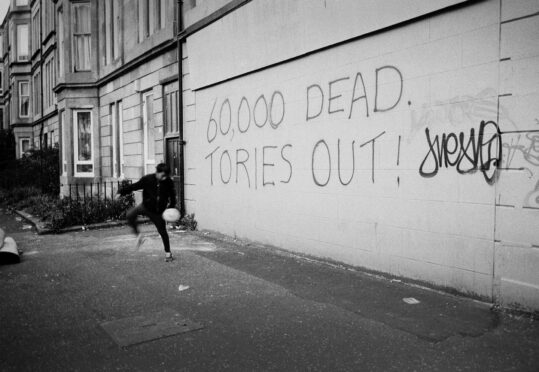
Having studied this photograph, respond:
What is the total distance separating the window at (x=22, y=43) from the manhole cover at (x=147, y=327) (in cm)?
3308

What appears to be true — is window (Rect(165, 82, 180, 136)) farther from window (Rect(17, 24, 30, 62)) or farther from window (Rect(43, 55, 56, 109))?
window (Rect(17, 24, 30, 62))

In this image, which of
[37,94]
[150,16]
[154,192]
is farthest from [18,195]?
[37,94]

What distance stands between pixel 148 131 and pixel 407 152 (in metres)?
9.37

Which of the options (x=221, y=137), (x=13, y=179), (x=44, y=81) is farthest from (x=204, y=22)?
(x=44, y=81)

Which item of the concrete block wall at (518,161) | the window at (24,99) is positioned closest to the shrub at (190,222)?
the concrete block wall at (518,161)

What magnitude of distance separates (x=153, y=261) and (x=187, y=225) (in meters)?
3.27

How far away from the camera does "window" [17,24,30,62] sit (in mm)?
32438

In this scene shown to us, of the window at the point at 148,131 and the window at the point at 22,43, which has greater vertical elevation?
the window at the point at 22,43

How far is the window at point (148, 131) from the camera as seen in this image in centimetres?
1340

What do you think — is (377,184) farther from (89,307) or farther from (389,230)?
(89,307)

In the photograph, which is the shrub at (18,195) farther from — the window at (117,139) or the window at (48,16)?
the window at (48,16)

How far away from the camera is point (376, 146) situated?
21.0 ft

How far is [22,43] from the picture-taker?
3291 cm

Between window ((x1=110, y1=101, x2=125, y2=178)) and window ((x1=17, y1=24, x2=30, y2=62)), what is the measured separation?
69.3 feet
